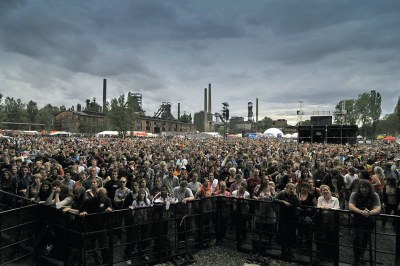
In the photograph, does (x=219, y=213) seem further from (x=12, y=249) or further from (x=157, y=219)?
(x=12, y=249)

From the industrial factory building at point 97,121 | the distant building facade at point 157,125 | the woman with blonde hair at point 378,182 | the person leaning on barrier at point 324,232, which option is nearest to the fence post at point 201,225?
the person leaning on barrier at point 324,232

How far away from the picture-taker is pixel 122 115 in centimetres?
5734

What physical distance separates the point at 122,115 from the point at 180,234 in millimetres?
53369

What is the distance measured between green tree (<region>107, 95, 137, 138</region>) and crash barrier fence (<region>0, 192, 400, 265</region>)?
51743 mm

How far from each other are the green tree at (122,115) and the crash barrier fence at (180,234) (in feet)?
170

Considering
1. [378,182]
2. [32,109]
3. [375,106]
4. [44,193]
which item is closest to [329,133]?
[378,182]

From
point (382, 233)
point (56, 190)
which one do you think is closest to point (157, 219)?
point (56, 190)

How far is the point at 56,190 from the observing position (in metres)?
6.51

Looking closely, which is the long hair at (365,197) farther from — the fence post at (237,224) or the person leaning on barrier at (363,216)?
the fence post at (237,224)

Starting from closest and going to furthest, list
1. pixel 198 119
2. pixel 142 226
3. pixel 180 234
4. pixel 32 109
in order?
pixel 142 226, pixel 180 234, pixel 32 109, pixel 198 119

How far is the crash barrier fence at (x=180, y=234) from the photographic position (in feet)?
16.7

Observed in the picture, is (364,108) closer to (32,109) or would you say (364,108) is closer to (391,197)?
(391,197)

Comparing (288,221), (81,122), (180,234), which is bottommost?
(180,234)

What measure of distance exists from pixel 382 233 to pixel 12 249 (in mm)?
6739
